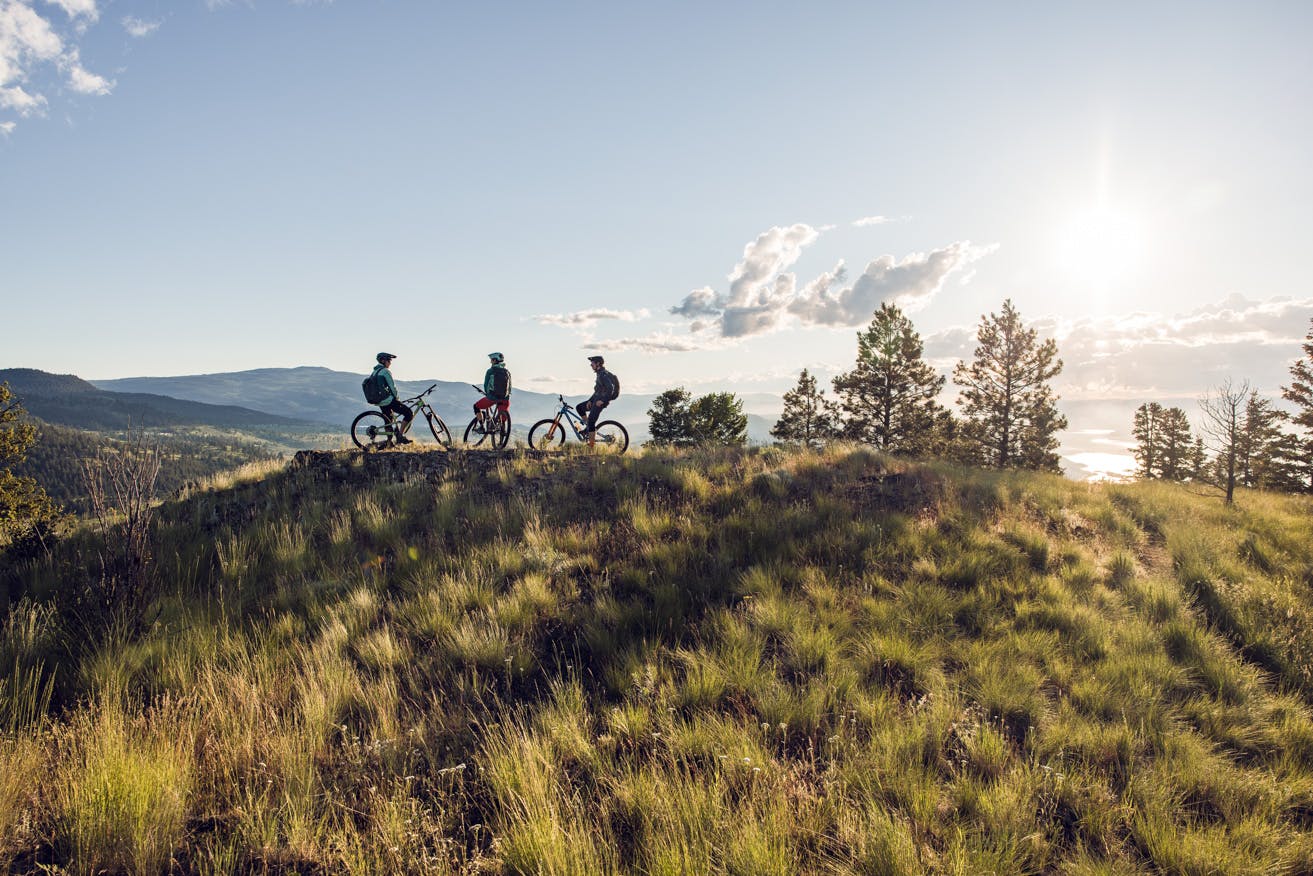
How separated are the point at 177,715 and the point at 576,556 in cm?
415

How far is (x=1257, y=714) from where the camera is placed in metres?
4.43

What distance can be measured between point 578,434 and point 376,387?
17.8 feet

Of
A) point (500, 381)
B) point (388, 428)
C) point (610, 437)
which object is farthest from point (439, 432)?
point (610, 437)

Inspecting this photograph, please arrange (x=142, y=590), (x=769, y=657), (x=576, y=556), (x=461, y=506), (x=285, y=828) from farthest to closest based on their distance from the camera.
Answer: (x=461, y=506)
(x=576, y=556)
(x=142, y=590)
(x=769, y=657)
(x=285, y=828)

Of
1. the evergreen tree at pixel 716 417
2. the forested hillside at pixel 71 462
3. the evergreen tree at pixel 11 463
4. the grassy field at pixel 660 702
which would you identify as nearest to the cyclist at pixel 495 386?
the grassy field at pixel 660 702

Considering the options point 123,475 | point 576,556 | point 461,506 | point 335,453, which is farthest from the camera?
point 335,453

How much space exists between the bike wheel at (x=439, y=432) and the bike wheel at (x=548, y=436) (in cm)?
225

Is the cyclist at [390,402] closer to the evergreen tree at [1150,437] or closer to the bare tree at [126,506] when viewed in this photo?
the bare tree at [126,506]

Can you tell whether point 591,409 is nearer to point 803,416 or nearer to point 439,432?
point 439,432

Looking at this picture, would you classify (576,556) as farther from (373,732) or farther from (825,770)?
(825,770)

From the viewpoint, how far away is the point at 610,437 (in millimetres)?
14750

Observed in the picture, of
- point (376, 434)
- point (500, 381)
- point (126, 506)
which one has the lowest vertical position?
point (126, 506)

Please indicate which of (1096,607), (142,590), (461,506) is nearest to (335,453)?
(461,506)

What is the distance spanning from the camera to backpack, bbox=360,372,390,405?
1348 centimetres
